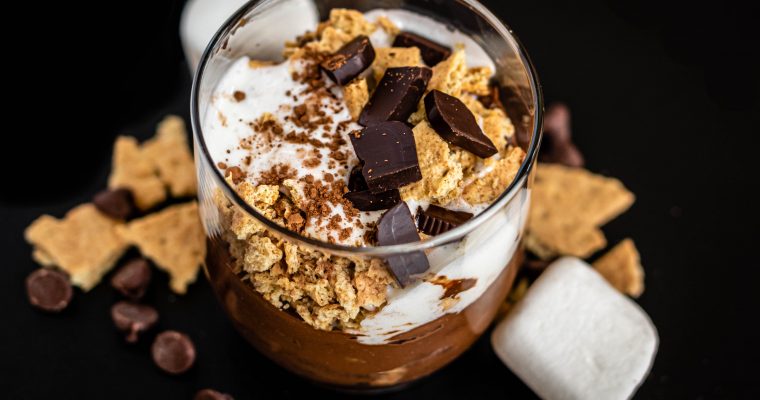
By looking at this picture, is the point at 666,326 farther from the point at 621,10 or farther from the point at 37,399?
the point at 37,399

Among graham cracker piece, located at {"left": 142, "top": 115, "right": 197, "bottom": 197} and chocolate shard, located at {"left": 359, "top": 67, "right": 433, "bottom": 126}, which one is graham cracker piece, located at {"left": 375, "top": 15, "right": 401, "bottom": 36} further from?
graham cracker piece, located at {"left": 142, "top": 115, "right": 197, "bottom": 197}

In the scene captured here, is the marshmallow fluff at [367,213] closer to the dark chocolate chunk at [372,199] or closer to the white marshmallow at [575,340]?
the dark chocolate chunk at [372,199]

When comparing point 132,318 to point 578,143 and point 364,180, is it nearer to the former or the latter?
point 364,180

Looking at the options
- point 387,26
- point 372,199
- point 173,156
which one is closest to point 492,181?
point 372,199

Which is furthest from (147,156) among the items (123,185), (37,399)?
(37,399)

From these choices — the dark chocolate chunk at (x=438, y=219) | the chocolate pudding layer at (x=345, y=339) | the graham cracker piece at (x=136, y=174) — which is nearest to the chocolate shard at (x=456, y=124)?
the dark chocolate chunk at (x=438, y=219)
